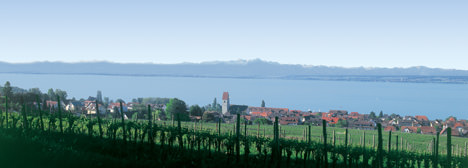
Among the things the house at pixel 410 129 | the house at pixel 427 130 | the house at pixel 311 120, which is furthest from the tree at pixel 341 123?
the house at pixel 427 130

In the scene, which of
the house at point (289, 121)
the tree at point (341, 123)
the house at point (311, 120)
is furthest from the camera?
the house at point (311, 120)

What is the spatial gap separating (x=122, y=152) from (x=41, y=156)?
9.83 feet

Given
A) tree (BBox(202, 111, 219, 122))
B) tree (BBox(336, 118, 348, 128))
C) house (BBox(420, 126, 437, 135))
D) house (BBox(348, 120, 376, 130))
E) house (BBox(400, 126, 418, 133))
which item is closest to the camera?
tree (BBox(202, 111, 219, 122))

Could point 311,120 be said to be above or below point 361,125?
above

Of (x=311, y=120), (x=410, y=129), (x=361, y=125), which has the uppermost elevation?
(x=311, y=120)

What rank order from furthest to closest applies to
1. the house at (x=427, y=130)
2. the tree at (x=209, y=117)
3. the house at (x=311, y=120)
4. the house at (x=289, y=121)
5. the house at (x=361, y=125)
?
the house at (x=311, y=120) → the house at (x=289, y=121) → the house at (x=361, y=125) → the house at (x=427, y=130) → the tree at (x=209, y=117)

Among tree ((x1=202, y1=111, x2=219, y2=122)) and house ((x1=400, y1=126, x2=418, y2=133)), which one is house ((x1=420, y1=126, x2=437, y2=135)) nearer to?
house ((x1=400, y1=126, x2=418, y2=133))

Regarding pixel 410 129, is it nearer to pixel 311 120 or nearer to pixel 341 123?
pixel 341 123

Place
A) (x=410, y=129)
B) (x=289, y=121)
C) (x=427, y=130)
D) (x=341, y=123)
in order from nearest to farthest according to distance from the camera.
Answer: (x=427, y=130) → (x=410, y=129) → (x=341, y=123) → (x=289, y=121)

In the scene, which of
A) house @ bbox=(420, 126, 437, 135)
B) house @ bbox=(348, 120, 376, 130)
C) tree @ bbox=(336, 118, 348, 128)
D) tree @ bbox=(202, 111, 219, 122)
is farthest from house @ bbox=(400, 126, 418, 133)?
tree @ bbox=(202, 111, 219, 122)

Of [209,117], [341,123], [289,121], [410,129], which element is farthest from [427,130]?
[209,117]

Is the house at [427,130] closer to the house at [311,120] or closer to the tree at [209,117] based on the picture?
the house at [311,120]

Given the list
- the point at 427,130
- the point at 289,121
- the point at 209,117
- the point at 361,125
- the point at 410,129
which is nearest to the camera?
the point at 209,117

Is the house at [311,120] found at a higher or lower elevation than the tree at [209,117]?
lower
